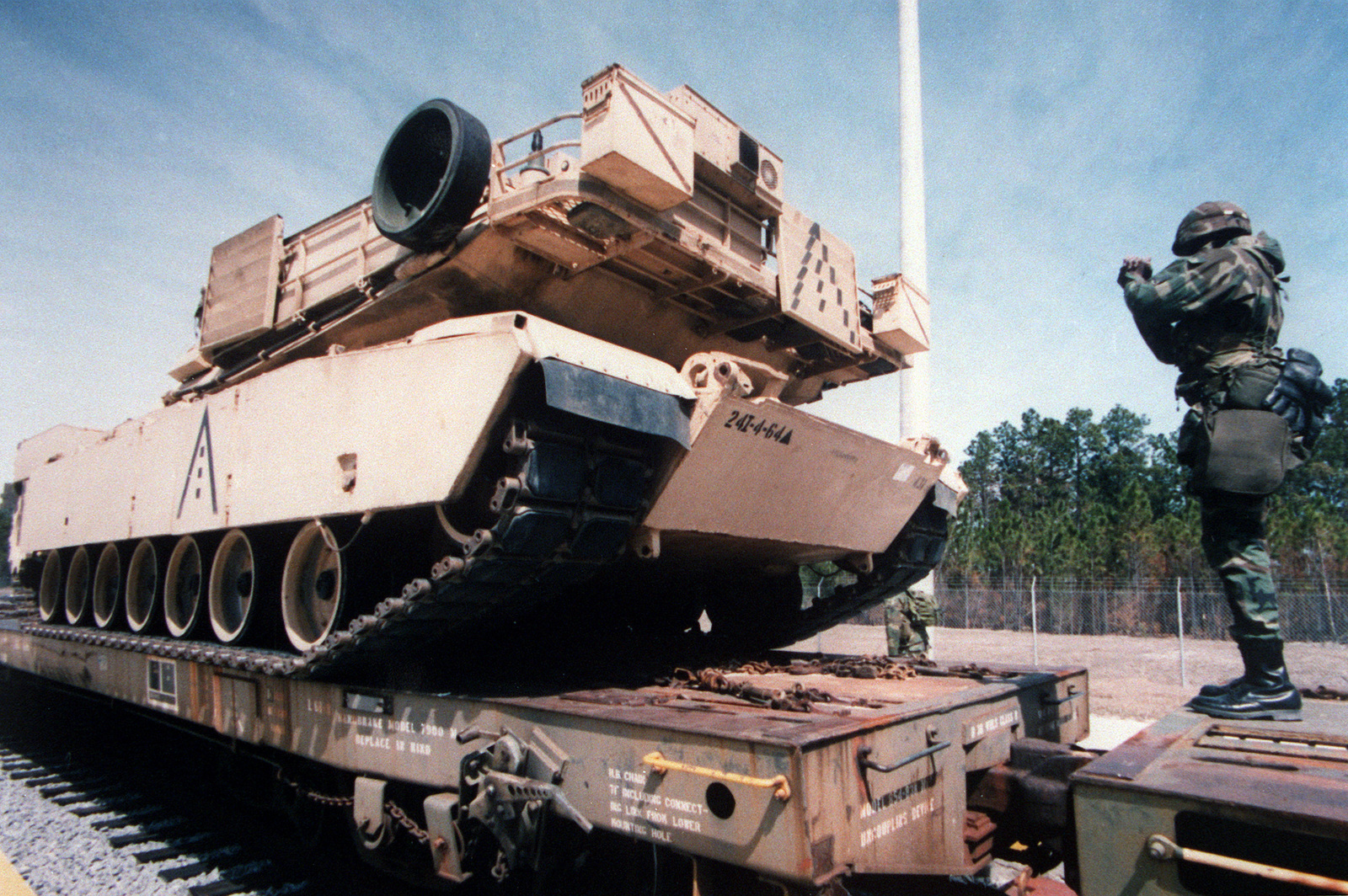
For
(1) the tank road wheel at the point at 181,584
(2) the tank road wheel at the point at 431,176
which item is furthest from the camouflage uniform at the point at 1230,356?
(1) the tank road wheel at the point at 181,584

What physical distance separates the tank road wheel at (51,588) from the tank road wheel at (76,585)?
1.21ft

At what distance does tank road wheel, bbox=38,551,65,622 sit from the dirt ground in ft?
27.9

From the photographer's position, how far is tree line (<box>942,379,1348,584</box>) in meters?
31.4

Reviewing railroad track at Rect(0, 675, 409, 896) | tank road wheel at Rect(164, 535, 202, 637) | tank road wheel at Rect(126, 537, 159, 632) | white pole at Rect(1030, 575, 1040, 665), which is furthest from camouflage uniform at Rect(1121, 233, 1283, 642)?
white pole at Rect(1030, 575, 1040, 665)

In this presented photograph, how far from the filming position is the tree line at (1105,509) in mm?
31359

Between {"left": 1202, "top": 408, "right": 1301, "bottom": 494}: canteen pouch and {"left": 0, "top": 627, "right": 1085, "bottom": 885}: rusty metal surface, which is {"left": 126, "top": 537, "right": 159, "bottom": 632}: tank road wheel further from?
{"left": 1202, "top": 408, "right": 1301, "bottom": 494}: canteen pouch

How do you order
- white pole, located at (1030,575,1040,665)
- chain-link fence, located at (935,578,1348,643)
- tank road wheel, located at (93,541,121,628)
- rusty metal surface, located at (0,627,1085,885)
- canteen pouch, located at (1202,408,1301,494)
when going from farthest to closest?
chain-link fence, located at (935,578,1348,643)
white pole, located at (1030,575,1040,665)
tank road wheel, located at (93,541,121,628)
canteen pouch, located at (1202,408,1301,494)
rusty metal surface, located at (0,627,1085,885)

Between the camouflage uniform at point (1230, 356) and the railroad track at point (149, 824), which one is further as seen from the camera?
the railroad track at point (149, 824)

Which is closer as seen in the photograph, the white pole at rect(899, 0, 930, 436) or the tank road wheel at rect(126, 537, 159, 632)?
the tank road wheel at rect(126, 537, 159, 632)

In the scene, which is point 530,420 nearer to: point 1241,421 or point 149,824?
point 1241,421

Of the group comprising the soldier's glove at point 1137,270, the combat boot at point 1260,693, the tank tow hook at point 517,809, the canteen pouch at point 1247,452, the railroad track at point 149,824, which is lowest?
the railroad track at point 149,824

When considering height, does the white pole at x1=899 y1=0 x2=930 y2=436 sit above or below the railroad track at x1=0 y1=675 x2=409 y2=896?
above

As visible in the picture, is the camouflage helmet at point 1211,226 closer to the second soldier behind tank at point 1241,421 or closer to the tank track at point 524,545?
the second soldier behind tank at point 1241,421

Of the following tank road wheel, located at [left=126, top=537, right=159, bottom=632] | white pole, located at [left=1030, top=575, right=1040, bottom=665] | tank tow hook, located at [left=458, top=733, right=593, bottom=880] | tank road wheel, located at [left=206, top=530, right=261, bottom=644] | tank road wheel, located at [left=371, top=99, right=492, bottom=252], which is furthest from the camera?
white pole, located at [left=1030, top=575, right=1040, bottom=665]
